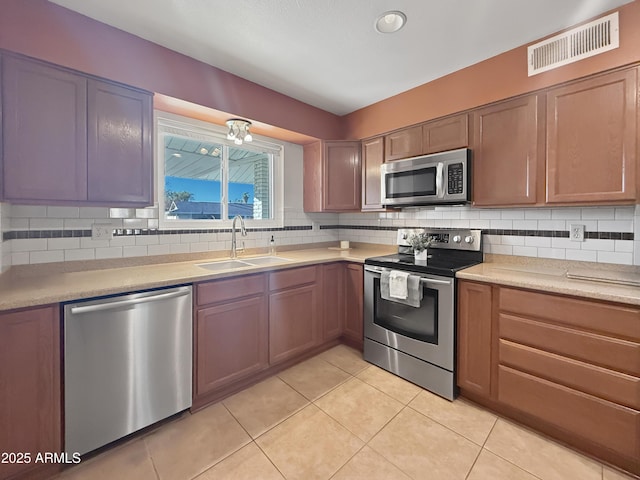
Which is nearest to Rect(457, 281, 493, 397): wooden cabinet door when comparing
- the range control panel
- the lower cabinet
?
the lower cabinet

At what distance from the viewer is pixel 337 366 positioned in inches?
98.7

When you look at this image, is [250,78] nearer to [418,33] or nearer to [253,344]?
[418,33]

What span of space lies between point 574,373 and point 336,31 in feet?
8.15

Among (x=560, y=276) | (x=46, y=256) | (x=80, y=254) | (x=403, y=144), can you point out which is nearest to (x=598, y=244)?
(x=560, y=276)

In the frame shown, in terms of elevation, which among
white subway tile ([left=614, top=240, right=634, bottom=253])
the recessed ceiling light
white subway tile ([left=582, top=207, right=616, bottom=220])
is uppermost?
the recessed ceiling light

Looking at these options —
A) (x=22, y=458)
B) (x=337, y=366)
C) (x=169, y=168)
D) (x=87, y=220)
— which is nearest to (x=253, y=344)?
(x=337, y=366)

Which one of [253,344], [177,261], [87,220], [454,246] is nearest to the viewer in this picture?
[87,220]

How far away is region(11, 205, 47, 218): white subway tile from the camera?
67.9 inches

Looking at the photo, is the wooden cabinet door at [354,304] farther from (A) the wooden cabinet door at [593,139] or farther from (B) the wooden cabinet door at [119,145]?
(B) the wooden cabinet door at [119,145]

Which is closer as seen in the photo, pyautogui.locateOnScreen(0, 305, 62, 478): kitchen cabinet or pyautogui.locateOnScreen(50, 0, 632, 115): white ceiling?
pyautogui.locateOnScreen(0, 305, 62, 478): kitchen cabinet

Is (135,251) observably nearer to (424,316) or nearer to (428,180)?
(424,316)

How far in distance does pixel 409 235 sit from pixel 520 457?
1.85 m

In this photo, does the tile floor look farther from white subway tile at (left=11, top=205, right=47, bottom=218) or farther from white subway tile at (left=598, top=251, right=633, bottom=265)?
white subway tile at (left=11, top=205, right=47, bottom=218)

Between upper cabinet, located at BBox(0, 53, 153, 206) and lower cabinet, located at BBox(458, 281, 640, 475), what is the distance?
242 centimetres
